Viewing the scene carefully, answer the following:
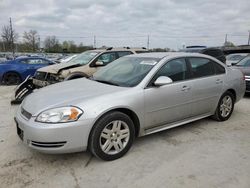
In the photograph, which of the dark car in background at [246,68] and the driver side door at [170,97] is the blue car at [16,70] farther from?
the dark car in background at [246,68]

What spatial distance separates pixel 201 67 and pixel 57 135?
2.99 m

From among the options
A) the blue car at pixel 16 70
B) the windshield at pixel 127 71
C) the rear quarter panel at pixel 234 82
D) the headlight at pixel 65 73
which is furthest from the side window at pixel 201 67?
the blue car at pixel 16 70

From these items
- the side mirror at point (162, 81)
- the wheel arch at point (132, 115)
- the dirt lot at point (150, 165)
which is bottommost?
the dirt lot at point (150, 165)

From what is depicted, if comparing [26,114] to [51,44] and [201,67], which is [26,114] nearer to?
[201,67]

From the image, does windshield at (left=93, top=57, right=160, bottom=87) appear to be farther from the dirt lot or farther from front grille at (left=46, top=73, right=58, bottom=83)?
front grille at (left=46, top=73, right=58, bottom=83)

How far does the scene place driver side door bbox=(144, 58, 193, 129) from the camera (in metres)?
3.62

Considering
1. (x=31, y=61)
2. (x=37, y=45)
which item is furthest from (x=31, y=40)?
(x=31, y=61)

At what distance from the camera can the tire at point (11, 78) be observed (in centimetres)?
1055

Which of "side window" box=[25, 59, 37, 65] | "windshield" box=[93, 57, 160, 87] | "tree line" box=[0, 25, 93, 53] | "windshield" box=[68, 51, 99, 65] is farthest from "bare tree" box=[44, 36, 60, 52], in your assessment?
"windshield" box=[93, 57, 160, 87]

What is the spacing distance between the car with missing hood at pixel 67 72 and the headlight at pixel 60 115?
3.83 meters

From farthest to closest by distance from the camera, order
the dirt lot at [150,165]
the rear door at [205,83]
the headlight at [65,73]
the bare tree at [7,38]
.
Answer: the bare tree at [7,38] < the headlight at [65,73] < the rear door at [205,83] < the dirt lot at [150,165]

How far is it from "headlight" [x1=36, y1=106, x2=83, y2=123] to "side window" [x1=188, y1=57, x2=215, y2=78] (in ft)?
7.66

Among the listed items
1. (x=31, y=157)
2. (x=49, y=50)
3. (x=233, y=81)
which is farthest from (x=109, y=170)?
(x=49, y=50)

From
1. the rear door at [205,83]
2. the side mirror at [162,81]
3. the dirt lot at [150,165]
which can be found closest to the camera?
the dirt lot at [150,165]
